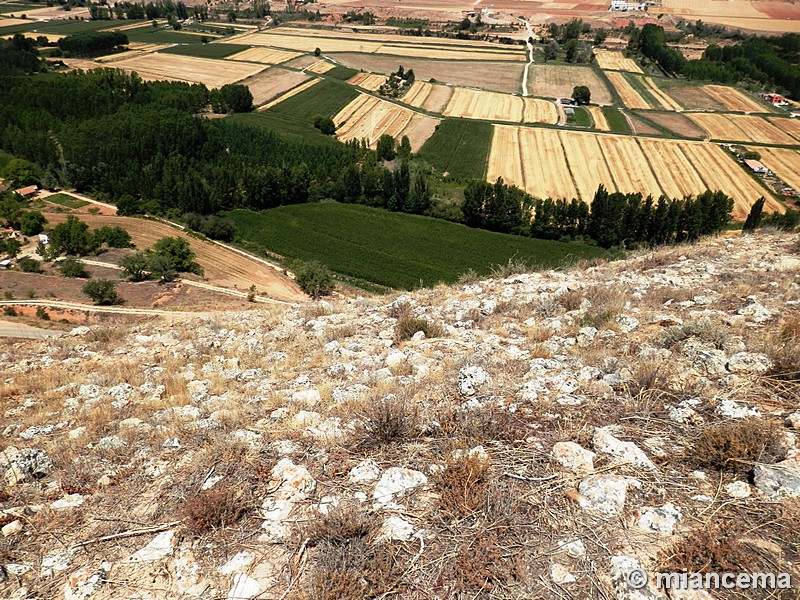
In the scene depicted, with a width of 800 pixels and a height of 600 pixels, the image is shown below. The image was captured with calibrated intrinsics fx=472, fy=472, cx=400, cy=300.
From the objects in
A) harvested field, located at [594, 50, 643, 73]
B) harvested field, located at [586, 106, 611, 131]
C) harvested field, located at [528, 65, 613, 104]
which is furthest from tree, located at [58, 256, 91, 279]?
harvested field, located at [594, 50, 643, 73]

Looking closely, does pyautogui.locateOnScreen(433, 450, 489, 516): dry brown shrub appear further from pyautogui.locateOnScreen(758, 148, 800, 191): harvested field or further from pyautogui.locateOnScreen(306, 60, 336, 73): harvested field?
pyautogui.locateOnScreen(306, 60, 336, 73): harvested field

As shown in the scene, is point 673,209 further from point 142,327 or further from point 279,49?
point 279,49

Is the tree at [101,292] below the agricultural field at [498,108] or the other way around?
below

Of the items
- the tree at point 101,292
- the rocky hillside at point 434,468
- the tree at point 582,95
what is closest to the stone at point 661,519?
the rocky hillside at point 434,468

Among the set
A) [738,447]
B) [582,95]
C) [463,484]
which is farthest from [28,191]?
[582,95]

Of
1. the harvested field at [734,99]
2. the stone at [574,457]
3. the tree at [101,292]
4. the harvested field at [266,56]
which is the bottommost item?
the tree at [101,292]

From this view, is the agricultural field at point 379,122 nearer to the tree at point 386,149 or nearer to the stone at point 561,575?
the tree at point 386,149

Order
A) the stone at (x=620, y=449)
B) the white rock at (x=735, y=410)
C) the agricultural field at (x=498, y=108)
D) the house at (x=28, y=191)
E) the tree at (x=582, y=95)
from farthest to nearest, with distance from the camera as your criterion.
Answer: the tree at (x=582, y=95), the agricultural field at (x=498, y=108), the house at (x=28, y=191), the white rock at (x=735, y=410), the stone at (x=620, y=449)
